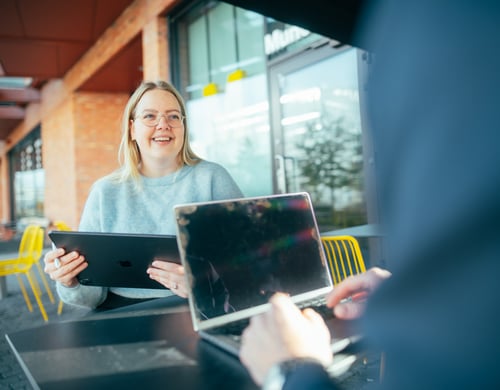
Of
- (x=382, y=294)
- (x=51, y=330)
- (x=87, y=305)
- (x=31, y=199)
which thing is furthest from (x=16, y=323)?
(x=31, y=199)

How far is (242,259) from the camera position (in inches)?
33.9

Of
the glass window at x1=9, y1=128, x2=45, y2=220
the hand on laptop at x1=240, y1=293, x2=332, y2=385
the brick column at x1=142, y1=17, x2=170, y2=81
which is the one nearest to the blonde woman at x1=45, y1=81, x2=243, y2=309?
the hand on laptop at x1=240, y1=293, x2=332, y2=385

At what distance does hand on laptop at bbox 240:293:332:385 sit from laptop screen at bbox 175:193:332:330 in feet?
0.67

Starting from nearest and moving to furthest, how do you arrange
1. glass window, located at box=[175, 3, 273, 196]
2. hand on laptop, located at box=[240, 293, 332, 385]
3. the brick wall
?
hand on laptop, located at box=[240, 293, 332, 385] < glass window, located at box=[175, 3, 273, 196] < the brick wall

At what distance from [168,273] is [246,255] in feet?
1.06

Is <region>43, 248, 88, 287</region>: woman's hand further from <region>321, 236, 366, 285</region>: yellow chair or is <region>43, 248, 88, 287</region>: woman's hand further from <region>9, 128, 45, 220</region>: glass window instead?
<region>9, 128, 45, 220</region>: glass window

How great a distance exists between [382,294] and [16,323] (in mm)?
3953

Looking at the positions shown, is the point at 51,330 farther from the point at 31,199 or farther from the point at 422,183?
the point at 31,199

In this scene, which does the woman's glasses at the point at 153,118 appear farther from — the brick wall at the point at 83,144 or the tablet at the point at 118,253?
the brick wall at the point at 83,144

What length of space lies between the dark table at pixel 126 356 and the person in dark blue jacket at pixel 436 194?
9.0 inches

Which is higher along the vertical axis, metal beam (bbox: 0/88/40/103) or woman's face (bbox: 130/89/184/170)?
metal beam (bbox: 0/88/40/103)

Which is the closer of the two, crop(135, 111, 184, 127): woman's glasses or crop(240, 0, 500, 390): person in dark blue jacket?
crop(240, 0, 500, 390): person in dark blue jacket

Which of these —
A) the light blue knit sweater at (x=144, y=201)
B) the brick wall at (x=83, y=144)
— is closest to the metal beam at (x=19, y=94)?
the brick wall at (x=83, y=144)

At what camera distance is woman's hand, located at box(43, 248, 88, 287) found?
1.20 meters
